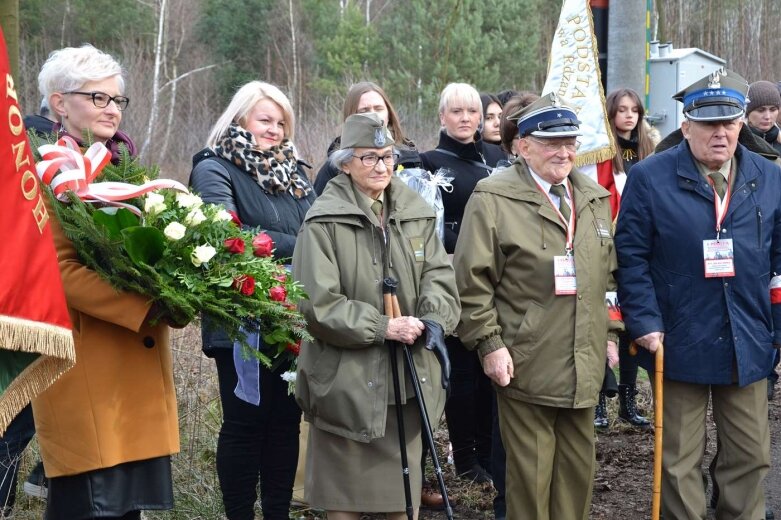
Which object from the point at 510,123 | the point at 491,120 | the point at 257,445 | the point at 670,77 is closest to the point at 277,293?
the point at 257,445

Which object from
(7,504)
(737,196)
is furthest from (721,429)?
(7,504)

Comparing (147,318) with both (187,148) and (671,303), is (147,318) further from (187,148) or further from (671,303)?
(187,148)

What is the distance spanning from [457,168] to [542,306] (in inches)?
62.3

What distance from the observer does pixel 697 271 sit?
4844mm

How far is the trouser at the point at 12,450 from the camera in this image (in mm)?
5011

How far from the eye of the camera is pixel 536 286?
185 inches

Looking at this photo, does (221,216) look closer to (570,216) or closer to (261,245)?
(261,245)

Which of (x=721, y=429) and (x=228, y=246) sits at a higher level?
(x=228, y=246)

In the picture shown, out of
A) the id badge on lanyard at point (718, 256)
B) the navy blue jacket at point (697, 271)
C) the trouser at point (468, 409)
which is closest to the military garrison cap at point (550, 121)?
the navy blue jacket at point (697, 271)

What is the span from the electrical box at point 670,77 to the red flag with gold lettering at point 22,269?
847 cm

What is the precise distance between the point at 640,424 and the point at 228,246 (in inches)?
171

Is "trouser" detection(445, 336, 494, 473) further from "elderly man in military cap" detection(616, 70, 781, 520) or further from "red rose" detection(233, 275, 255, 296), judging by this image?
"red rose" detection(233, 275, 255, 296)

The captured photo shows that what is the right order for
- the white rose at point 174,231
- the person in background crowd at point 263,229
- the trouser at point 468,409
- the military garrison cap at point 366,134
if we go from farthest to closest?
the trouser at point 468,409, the person in background crowd at point 263,229, the military garrison cap at point 366,134, the white rose at point 174,231

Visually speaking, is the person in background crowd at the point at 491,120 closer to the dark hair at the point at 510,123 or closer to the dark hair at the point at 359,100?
the dark hair at the point at 510,123
